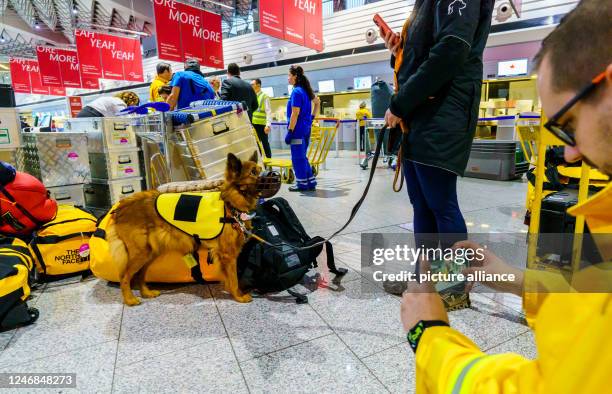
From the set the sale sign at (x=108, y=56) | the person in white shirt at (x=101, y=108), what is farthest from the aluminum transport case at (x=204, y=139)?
the sale sign at (x=108, y=56)

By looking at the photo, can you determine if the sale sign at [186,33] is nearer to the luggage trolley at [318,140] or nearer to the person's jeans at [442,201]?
the luggage trolley at [318,140]

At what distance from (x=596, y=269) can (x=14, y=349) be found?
7.62 feet

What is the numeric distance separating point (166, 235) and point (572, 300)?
7.06 ft

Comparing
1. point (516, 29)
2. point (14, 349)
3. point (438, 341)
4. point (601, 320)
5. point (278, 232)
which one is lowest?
point (14, 349)

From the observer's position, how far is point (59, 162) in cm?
356

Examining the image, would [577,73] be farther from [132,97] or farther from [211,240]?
[132,97]

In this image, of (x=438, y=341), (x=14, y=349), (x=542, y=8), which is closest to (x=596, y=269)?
(x=438, y=341)

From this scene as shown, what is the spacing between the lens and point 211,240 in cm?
219

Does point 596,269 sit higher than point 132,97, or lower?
lower

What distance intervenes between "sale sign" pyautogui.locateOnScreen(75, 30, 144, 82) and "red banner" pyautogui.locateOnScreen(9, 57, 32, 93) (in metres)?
7.69

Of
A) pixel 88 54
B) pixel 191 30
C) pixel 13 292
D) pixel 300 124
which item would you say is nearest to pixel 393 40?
pixel 13 292

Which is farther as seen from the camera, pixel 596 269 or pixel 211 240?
pixel 211 240

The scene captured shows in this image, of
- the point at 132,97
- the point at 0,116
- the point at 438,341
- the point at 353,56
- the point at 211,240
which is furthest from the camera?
the point at 353,56

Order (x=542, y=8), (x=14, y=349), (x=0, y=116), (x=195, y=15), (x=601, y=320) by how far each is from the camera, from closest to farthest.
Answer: (x=601, y=320), (x=14, y=349), (x=0, y=116), (x=542, y=8), (x=195, y=15)
